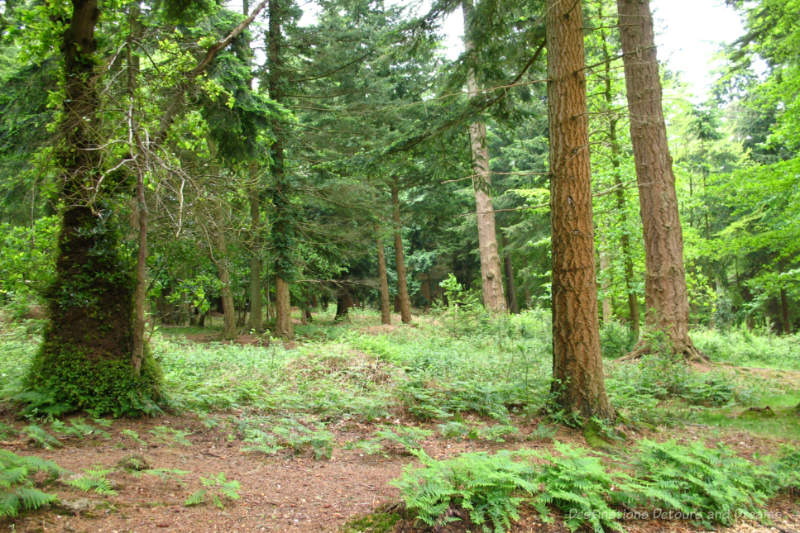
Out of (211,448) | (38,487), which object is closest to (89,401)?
(211,448)

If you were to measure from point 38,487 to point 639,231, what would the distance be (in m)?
12.5

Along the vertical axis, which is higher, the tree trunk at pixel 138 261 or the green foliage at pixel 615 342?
the tree trunk at pixel 138 261

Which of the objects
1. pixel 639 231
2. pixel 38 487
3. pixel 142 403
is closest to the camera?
pixel 38 487

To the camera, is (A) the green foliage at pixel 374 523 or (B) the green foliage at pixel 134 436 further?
(B) the green foliage at pixel 134 436

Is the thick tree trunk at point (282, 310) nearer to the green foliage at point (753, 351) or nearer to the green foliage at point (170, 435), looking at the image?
the green foliage at point (170, 435)

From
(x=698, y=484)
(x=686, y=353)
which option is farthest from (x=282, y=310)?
(x=698, y=484)

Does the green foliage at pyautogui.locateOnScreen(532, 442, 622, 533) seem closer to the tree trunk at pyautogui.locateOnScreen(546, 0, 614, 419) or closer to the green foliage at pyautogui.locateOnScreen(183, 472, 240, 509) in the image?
the tree trunk at pyautogui.locateOnScreen(546, 0, 614, 419)

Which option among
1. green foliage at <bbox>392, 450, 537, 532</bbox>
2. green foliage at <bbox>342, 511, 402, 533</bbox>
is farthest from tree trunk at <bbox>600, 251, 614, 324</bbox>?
green foliage at <bbox>342, 511, 402, 533</bbox>

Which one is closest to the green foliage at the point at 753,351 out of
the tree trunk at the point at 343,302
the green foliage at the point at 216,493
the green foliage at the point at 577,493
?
the green foliage at the point at 577,493

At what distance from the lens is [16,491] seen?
8.48 feet

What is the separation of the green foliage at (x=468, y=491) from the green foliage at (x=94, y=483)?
1.97 m

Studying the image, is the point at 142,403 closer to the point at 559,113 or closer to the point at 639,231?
the point at 559,113

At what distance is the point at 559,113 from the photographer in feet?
18.0

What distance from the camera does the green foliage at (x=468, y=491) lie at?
291 cm
